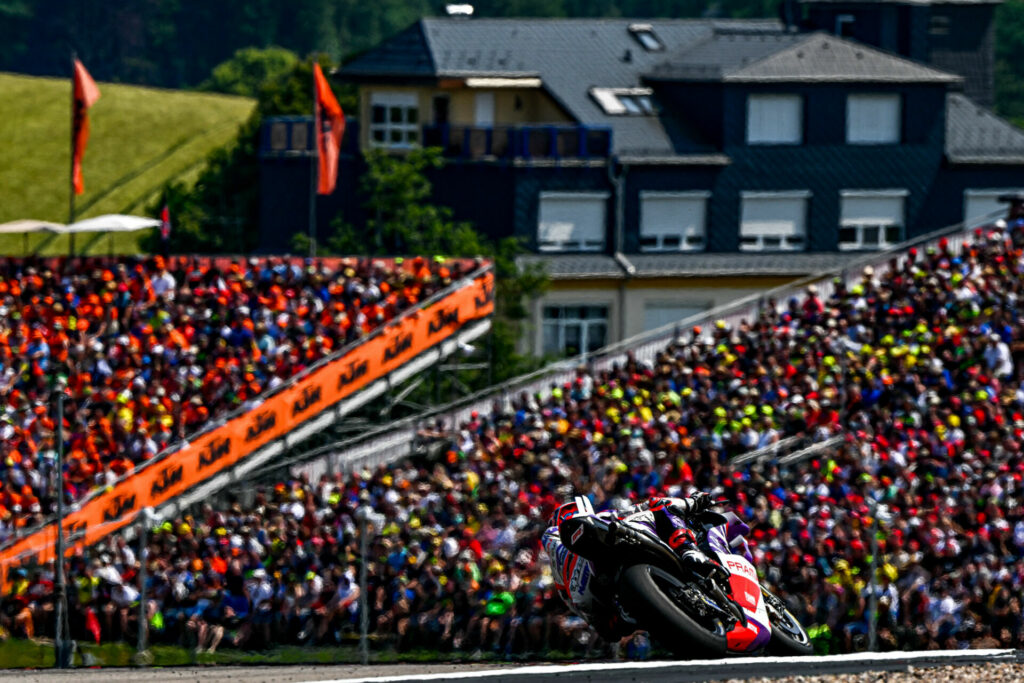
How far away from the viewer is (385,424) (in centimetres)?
3631

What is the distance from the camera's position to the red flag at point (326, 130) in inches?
1727

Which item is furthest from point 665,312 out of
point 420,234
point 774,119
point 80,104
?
point 80,104

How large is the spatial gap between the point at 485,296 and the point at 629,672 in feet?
60.8

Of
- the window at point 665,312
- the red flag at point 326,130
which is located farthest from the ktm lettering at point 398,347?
the window at point 665,312

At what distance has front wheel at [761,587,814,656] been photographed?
2294cm

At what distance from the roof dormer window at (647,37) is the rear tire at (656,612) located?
37.5 metres

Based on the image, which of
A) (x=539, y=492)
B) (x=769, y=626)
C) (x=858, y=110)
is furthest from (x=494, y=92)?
(x=769, y=626)

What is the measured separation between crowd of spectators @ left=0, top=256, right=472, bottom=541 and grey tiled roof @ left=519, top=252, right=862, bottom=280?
1242 centimetres

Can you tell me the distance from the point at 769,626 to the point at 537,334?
28755 mm

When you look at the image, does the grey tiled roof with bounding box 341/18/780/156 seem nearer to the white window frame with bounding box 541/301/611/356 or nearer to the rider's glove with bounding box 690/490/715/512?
the white window frame with bounding box 541/301/611/356

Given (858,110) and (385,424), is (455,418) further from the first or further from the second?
(858,110)

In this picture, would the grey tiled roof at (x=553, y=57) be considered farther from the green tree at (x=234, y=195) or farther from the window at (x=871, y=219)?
the green tree at (x=234, y=195)

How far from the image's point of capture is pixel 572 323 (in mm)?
51906

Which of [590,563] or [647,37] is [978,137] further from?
[590,563]
